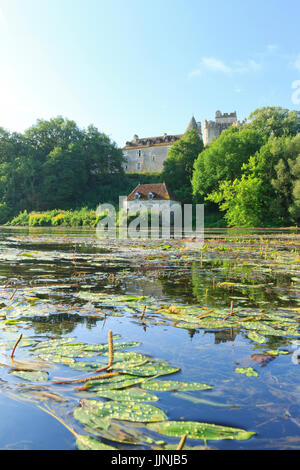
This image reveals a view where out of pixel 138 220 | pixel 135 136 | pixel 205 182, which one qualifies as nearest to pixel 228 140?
pixel 205 182

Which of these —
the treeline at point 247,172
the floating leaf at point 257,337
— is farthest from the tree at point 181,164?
the floating leaf at point 257,337

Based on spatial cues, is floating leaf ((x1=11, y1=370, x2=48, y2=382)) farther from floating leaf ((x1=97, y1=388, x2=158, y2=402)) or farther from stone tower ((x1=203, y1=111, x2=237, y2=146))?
stone tower ((x1=203, y1=111, x2=237, y2=146))

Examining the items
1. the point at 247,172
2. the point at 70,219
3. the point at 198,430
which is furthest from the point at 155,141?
the point at 198,430

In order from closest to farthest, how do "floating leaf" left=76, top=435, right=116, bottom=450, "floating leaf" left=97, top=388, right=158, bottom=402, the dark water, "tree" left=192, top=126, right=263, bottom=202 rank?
"floating leaf" left=76, top=435, right=116, bottom=450 < the dark water < "floating leaf" left=97, top=388, right=158, bottom=402 < "tree" left=192, top=126, right=263, bottom=202

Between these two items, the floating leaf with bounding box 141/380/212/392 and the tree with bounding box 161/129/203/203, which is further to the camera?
the tree with bounding box 161/129/203/203

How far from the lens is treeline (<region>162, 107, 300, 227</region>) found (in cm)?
3666

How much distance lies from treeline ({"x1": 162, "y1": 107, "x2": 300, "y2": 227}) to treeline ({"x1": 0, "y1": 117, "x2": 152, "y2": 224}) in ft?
37.8

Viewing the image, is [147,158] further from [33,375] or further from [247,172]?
[33,375]

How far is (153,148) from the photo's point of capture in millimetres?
76188

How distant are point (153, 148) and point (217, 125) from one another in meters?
16.4

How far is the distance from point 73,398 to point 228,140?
4833 cm

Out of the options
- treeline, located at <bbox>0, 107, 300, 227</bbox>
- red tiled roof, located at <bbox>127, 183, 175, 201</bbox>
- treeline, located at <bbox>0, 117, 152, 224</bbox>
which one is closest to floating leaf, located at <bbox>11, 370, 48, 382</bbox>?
treeline, located at <bbox>0, 107, 300, 227</bbox>

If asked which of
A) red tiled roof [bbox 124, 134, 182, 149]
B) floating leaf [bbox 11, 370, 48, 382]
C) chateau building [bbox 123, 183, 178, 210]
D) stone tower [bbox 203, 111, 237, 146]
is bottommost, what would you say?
floating leaf [bbox 11, 370, 48, 382]

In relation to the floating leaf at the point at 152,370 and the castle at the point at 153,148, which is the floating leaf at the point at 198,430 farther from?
the castle at the point at 153,148
